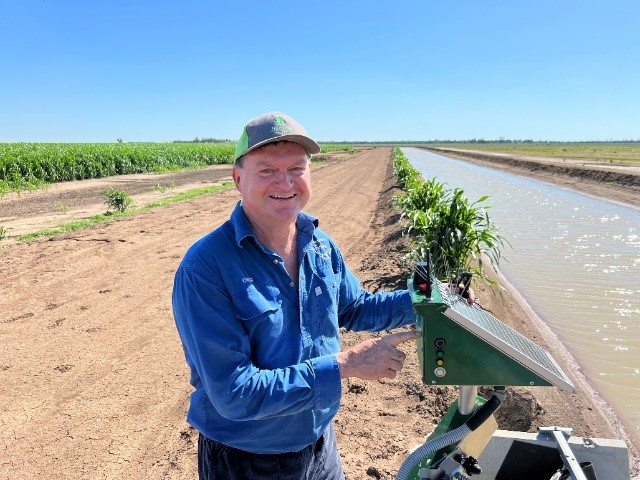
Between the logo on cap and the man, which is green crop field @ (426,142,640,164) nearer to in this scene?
the man

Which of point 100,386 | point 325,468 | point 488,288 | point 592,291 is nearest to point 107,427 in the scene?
point 100,386

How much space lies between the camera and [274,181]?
152 cm

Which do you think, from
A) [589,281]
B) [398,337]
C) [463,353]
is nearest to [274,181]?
[398,337]

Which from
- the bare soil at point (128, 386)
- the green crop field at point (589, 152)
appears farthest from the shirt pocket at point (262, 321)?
the green crop field at point (589, 152)

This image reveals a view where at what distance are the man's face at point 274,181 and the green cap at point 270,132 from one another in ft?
0.13

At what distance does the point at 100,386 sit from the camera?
4.12 m

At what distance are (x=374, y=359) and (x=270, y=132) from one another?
71cm

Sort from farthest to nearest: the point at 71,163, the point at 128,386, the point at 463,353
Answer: the point at 71,163
the point at 128,386
the point at 463,353

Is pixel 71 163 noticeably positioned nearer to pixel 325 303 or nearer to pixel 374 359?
pixel 325 303

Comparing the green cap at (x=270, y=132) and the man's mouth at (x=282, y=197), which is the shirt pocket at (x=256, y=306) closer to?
the man's mouth at (x=282, y=197)

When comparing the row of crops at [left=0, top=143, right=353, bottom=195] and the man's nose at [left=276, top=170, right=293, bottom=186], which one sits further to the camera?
the row of crops at [left=0, top=143, right=353, bottom=195]

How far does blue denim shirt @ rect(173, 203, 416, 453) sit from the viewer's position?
1.33 meters

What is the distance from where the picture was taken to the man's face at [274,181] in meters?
1.51

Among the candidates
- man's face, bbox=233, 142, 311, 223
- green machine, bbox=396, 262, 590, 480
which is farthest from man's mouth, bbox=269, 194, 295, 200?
green machine, bbox=396, 262, 590, 480
